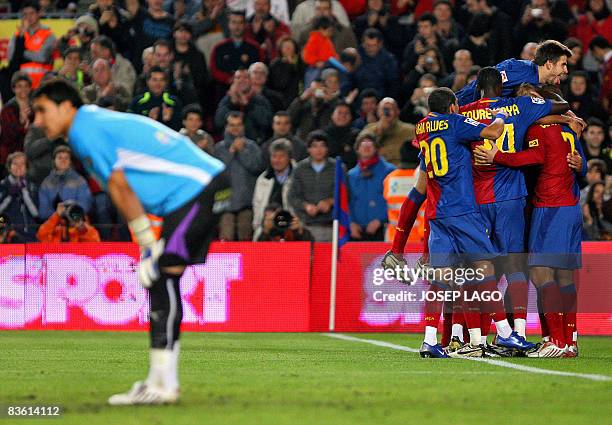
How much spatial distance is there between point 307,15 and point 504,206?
32.6 ft

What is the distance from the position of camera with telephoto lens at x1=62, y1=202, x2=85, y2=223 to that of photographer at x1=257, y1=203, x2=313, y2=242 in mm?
2378

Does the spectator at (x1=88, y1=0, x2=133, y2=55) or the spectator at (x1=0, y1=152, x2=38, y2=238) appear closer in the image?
the spectator at (x1=0, y1=152, x2=38, y2=238)

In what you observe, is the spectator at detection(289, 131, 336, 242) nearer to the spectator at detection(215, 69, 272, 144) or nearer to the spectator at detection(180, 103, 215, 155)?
the spectator at detection(180, 103, 215, 155)

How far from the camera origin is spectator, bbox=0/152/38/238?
58.6ft

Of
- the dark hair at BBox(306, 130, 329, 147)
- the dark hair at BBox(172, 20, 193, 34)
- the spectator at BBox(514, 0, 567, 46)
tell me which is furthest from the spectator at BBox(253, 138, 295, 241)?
the spectator at BBox(514, 0, 567, 46)

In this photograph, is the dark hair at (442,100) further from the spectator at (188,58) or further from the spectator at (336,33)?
the spectator at (336,33)

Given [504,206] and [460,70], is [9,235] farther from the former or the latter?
[504,206]

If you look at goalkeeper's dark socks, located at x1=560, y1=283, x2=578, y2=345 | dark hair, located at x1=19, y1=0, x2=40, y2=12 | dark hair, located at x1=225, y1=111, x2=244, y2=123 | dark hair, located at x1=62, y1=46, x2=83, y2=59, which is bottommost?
goalkeeper's dark socks, located at x1=560, y1=283, x2=578, y2=345

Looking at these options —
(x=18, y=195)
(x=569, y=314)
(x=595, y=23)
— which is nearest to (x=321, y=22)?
(x=595, y=23)

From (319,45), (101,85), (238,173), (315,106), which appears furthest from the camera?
(319,45)

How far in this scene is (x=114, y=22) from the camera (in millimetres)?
21078

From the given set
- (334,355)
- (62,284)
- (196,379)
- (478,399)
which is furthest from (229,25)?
(478,399)

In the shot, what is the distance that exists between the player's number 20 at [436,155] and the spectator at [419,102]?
705cm

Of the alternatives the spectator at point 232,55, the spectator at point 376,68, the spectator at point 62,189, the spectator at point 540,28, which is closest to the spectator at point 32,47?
the spectator at point 232,55
